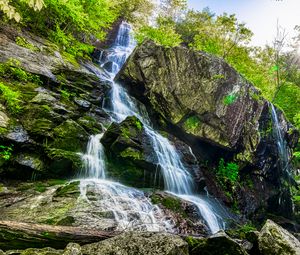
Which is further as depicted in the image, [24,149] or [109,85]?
[109,85]

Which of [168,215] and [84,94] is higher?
[84,94]

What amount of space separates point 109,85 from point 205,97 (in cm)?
509

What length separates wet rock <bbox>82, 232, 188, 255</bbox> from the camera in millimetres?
A: 4469

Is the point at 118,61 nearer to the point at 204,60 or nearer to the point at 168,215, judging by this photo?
the point at 204,60

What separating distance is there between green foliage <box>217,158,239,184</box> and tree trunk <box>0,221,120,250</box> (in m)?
11.5

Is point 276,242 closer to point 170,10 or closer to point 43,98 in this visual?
point 43,98

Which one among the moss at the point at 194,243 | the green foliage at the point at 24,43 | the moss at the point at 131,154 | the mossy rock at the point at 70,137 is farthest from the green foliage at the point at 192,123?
the moss at the point at 194,243

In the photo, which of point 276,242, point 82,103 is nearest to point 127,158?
point 82,103

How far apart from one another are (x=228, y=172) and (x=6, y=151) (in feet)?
37.6

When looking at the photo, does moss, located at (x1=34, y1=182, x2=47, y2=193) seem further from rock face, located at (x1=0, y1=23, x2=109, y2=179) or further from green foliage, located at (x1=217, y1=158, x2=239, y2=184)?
green foliage, located at (x1=217, y1=158, x2=239, y2=184)

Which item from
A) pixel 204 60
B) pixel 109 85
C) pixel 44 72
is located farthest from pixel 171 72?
pixel 44 72

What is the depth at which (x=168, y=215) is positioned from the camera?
8.55 meters

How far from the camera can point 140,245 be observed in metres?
4.59

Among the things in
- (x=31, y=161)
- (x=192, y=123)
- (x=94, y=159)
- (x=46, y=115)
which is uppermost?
(x=192, y=123)
